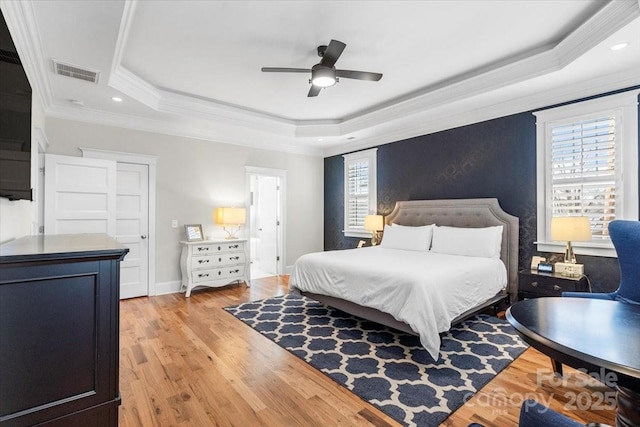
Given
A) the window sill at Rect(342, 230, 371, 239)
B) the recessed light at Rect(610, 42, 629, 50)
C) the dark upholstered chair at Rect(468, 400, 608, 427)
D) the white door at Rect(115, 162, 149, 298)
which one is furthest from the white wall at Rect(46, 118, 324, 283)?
the dark upholstered chair at Rect(468, 400, 608, 427)

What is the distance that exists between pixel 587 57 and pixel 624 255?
1.90 metres

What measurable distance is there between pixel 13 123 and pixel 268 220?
197 inches

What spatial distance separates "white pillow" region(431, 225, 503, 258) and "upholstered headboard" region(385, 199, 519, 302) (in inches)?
5.8

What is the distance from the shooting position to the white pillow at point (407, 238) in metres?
4.52

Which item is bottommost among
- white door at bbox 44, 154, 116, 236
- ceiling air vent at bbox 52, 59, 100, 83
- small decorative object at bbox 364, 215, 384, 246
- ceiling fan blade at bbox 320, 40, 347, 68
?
small decorative object at bbox 364, 215, 384, 246

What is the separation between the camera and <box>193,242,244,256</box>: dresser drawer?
4.92 metres

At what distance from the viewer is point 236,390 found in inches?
89.4

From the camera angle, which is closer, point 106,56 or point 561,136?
point 106,56

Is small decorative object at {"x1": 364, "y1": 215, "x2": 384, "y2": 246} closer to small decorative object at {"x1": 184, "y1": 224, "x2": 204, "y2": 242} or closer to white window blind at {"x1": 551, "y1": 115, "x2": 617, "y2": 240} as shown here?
white window blind at {"x1": 551, "y1": 115, "x2": 617, "y2": 240}

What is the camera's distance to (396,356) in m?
2.75

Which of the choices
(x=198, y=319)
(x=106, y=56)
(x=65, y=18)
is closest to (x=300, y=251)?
(x=198, y=319)

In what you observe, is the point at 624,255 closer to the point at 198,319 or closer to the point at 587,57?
the point at 587,57

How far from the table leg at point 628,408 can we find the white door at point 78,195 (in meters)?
5.08

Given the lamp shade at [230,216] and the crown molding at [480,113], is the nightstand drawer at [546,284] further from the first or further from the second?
the lamp shade at [230,216]
